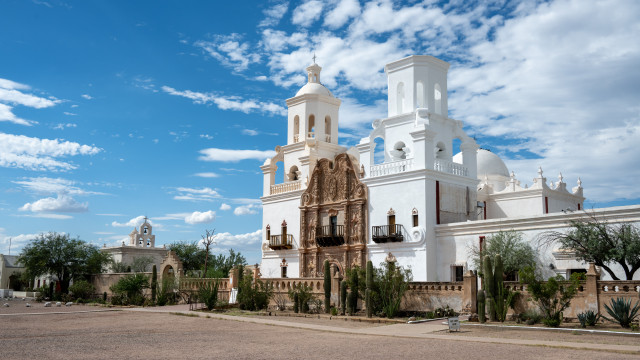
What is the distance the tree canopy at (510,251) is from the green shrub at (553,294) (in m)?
5.06

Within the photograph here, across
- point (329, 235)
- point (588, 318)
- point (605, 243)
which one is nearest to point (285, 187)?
point (329, 235)

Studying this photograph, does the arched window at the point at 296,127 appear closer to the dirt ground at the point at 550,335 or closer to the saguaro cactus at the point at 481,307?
the saguaro cactus at the point at 481,307

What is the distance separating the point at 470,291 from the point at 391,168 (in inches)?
443

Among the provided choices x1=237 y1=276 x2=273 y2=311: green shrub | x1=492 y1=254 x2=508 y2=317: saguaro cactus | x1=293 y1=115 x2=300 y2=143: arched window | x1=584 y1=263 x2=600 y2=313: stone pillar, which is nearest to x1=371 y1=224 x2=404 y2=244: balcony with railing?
x1=237 y1=276 x2=273 y2=311: green shrub

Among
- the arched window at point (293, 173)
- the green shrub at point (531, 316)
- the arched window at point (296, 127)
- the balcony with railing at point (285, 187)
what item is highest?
the arched window at point (296, 127)

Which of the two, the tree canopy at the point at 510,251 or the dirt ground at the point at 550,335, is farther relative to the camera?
the tree canopy at the point at 510,251

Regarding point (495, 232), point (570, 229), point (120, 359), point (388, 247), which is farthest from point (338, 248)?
point (120, 359)

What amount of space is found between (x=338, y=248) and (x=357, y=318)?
10464 mm

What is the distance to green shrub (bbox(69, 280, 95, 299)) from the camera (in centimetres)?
4462

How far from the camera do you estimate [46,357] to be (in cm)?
1309

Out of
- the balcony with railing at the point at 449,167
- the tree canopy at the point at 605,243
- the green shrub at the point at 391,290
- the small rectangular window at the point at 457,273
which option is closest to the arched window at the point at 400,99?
the balcony with railing at the point at 449,167

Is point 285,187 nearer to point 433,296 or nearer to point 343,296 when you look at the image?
point 343,296

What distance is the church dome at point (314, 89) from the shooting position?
41.6 m

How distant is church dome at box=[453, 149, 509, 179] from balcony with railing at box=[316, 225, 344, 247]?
1014cm
